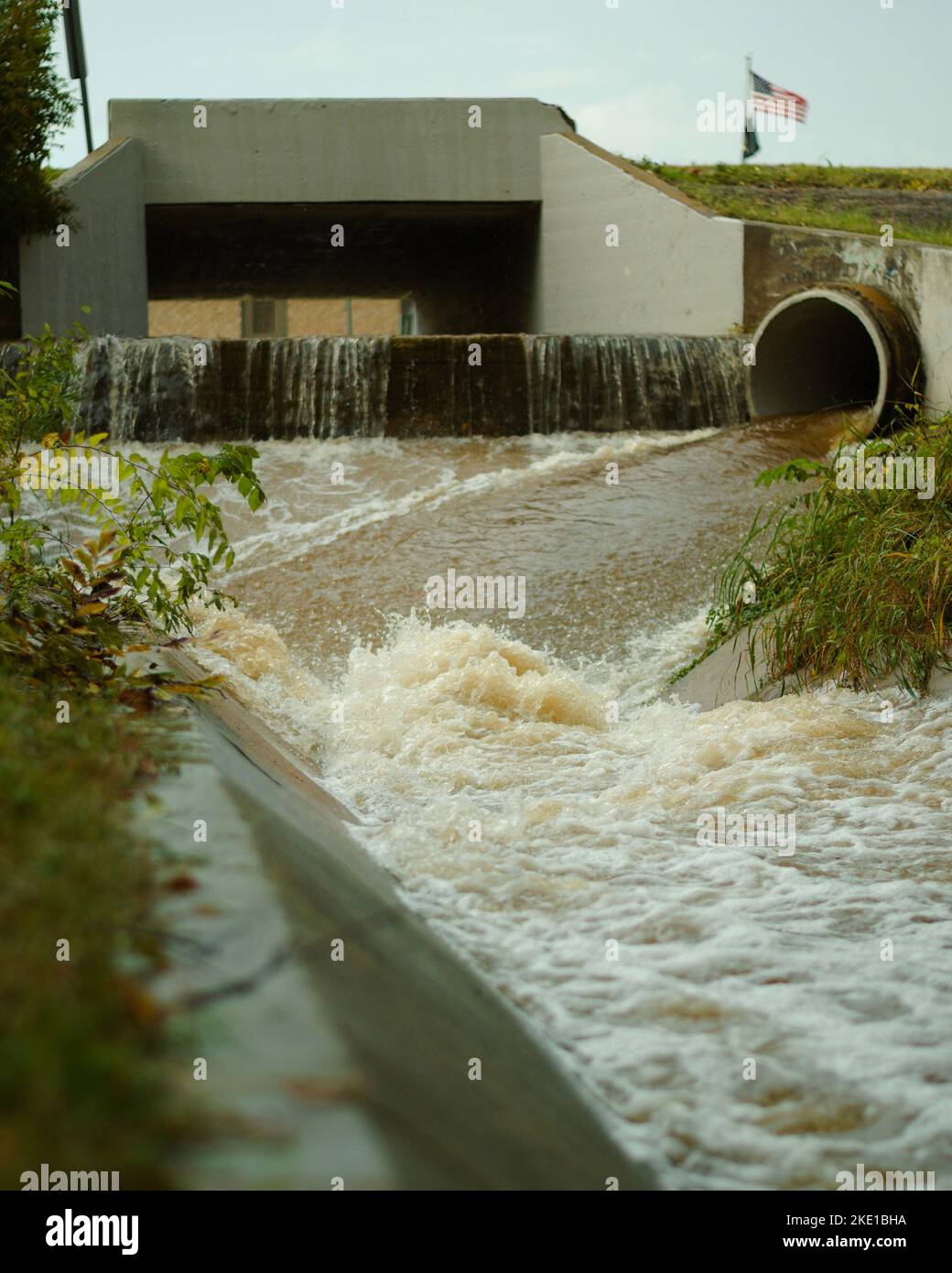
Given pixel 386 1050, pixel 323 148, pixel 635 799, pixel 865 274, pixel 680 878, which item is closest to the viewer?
pixel 386 1050

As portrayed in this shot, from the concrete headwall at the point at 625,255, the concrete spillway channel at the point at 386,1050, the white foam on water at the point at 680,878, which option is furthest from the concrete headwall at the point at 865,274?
the concrete spillway channel at the point at 386,1050

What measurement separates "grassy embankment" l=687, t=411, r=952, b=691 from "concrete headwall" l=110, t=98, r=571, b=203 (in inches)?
474

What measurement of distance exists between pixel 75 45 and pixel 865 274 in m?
9.07

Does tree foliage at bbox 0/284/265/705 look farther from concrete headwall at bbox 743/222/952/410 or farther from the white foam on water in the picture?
concrete headwall at bbox 743/222/952/410

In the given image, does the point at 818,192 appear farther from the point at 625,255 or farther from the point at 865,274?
the point at 865,274

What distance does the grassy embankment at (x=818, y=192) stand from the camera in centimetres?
1466

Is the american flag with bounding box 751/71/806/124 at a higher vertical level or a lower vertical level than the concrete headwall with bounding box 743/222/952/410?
higher

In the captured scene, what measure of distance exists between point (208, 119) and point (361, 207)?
7.32 feet

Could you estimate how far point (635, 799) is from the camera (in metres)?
4.16

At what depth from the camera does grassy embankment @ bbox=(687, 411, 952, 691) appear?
200 inches

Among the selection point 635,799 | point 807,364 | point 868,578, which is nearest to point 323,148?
point 807,364

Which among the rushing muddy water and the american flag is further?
the american flag

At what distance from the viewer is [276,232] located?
18625mm

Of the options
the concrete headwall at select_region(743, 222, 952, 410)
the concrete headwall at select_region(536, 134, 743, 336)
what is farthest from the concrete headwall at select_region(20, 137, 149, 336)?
the concrete headwall at select_region(743, 222, 952, 410)
